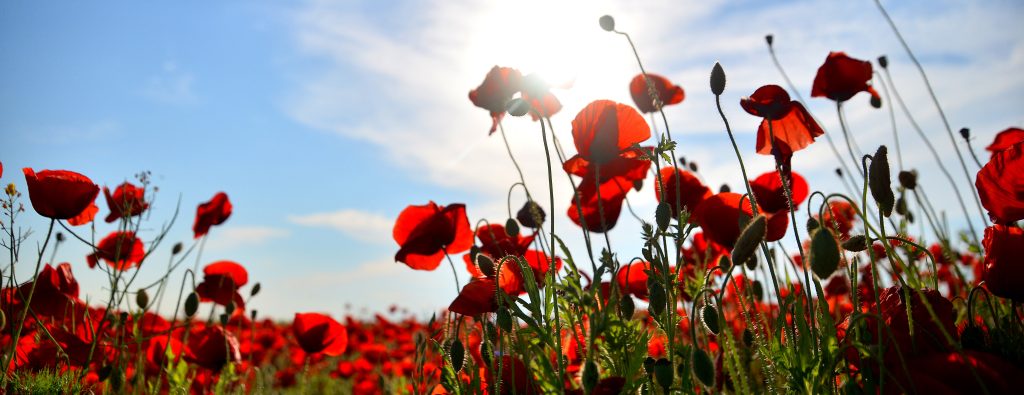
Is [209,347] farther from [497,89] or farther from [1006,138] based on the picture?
[1006,138]

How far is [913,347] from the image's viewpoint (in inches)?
46.1

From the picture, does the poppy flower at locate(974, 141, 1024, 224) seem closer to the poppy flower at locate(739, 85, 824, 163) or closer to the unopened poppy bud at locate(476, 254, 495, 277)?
the poppy flower at locate(739, 85, 824, 163)

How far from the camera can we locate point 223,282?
285 cm

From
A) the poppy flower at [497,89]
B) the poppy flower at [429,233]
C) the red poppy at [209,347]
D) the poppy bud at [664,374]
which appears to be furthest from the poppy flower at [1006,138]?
the red poppy at [209,347]

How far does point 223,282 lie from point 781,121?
7.51ft

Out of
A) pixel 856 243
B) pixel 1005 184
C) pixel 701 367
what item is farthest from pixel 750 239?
pixel 1005 184

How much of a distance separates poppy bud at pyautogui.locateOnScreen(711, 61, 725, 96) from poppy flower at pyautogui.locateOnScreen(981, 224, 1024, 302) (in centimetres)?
57

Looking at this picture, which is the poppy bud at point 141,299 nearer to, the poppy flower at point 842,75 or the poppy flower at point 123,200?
the poppy flower at point 123,200

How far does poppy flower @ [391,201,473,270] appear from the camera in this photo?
2.09 m

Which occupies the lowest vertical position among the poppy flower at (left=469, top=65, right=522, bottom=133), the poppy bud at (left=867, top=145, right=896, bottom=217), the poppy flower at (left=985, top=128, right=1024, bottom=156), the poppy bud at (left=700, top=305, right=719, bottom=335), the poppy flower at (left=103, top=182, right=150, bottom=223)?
the poppy bud at (left=700, top=305, right=719, bottom=335)

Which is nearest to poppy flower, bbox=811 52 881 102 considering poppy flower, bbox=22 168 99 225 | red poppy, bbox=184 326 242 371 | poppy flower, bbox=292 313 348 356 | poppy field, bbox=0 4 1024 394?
poppy field, bbox=0 4 1024 394

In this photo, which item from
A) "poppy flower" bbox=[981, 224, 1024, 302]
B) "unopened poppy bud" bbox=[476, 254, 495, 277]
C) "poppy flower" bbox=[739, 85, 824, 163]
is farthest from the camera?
"unopened poppy bud" bbox=[476, 254, 495, 277]

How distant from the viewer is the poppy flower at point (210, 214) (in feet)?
9.49

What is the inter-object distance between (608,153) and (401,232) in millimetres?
753
